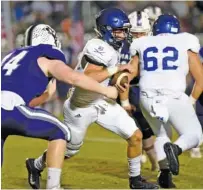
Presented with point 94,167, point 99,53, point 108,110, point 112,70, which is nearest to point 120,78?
point 112,70

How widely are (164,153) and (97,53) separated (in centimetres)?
112

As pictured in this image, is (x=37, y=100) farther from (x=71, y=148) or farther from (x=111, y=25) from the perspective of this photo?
(x=111, y=25)

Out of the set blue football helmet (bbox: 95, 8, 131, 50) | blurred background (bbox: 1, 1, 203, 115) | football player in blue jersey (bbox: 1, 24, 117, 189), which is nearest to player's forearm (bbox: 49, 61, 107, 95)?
football player in blue jersey (bbox: 1, 24, 117, 189)

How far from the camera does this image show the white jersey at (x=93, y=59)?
728cm

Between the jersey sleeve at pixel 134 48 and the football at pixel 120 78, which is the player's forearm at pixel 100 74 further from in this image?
the jersey sleeve at pixel 134 48

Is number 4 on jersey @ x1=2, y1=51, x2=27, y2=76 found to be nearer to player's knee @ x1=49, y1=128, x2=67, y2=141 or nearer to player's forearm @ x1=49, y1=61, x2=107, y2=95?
player's forearm @ x1=49, y1=61, x2=107, y2=95

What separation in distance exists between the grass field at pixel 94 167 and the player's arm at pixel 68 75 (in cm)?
148

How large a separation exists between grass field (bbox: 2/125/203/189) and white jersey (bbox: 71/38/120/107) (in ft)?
2.45

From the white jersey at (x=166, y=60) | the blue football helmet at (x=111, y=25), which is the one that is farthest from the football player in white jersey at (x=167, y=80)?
the blue football helmet at (x=111, y=25)

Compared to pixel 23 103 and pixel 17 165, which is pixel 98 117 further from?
pixel 17 165

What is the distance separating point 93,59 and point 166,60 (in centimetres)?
74

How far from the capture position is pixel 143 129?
8.93 metres

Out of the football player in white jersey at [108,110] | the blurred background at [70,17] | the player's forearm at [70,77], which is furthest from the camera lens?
the blurred background at [70,17]

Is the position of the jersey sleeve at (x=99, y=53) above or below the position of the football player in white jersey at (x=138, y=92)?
above
